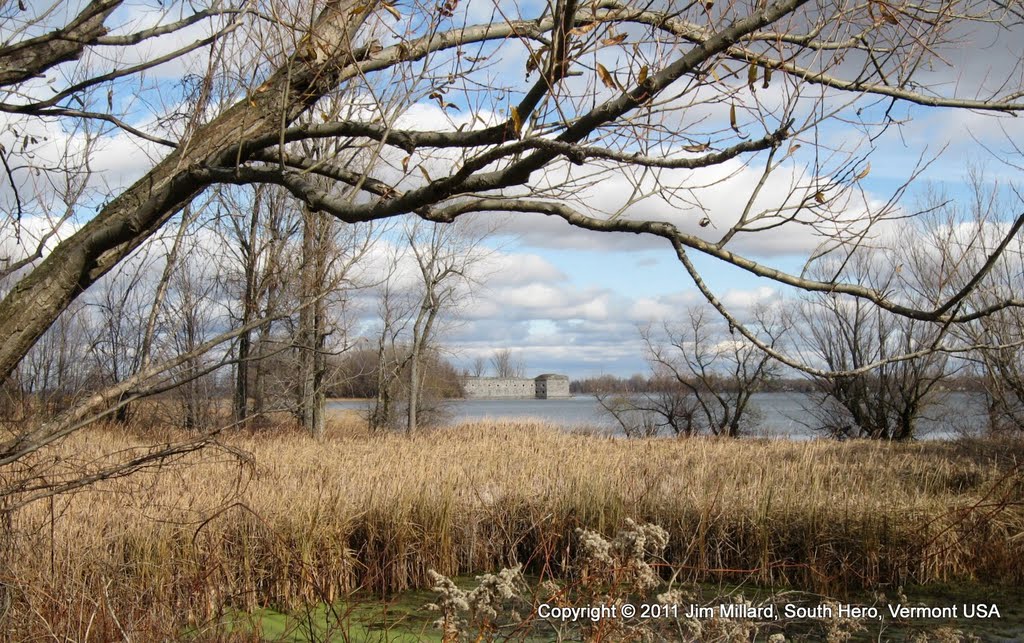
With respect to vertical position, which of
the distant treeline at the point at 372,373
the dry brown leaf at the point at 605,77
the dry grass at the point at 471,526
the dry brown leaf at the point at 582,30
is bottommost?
the dry grass at the point at 471,526

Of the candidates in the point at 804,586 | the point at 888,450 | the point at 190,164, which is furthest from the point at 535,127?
the point at 888,450

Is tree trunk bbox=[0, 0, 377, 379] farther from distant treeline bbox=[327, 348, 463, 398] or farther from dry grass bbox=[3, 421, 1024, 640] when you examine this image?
distant treeline bbox=[327, 348, 463, 398]

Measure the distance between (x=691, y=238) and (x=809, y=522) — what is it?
5.97 metres

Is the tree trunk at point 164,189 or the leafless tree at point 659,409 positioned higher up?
the tree trunk at point 164,189

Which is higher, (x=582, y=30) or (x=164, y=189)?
(x=582, y=30)

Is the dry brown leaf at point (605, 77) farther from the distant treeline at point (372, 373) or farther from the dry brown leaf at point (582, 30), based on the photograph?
the distant treeline at point (372, 373)

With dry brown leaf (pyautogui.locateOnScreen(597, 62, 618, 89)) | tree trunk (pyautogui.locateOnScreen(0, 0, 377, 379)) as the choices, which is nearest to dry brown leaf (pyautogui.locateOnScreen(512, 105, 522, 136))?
dry brown leaf (pyautogui.locateOnScreen(597, 62, 618, 89))

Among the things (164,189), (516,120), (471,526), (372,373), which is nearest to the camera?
(516,120)

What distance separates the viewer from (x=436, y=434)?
57.1 feet

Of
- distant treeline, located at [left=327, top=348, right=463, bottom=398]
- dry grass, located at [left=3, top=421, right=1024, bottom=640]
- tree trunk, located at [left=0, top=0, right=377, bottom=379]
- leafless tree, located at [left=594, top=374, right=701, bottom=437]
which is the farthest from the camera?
leafless tree, located at [left=594, top=374, right=701, bottom=437]

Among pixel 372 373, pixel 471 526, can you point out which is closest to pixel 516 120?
pixel 471 526

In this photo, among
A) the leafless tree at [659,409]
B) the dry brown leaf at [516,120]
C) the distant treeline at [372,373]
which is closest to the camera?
the dry brown leaf at [516,120]

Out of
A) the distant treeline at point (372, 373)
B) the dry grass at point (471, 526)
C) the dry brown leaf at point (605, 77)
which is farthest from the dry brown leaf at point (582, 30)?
the distant treeline at point (372, 373)

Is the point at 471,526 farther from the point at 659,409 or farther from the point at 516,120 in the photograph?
the point at 659,409
